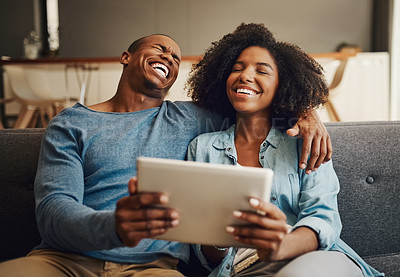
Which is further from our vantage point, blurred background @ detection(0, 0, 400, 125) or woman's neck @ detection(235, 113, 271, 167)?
blurred background @ detection(0, 0, 400, 125)

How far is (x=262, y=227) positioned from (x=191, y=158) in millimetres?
527

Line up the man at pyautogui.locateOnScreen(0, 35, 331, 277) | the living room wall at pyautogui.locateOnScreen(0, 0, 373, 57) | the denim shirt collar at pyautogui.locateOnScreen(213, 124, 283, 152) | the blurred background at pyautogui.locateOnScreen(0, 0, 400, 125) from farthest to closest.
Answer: the living room wall at pyautogui.locateOnScreen(0, 0, 373, 57)
the blurred background at pyautogui.locateOnScreen(0, 0, 400, 125)
the denim shirt collar at pyautogui.locateOnScreen(213, 124, 283, 152)
the man at pyautogui.locateOnScreen(0, 35, 331, 277)

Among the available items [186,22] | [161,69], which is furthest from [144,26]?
[161,69]

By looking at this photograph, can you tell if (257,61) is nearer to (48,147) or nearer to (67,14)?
(48,147)

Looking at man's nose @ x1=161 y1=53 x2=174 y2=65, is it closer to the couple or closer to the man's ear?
the couple

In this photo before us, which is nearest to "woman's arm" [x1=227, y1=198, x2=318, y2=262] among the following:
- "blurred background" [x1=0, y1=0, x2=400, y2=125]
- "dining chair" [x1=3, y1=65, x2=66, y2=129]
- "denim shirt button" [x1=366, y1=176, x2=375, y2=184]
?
"denim shirt button" [x1=366, y1=176, x2=375, y2=184]

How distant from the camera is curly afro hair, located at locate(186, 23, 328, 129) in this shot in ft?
4.63

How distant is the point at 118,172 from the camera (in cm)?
130

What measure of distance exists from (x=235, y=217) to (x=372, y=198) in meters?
0.78

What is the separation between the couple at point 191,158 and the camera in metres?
0.98

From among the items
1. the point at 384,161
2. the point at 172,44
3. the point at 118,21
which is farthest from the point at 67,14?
the point at 384,161

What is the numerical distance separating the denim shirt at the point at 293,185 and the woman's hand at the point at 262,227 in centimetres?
21

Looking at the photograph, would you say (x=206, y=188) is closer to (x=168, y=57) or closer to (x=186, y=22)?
(x=168, y=57)

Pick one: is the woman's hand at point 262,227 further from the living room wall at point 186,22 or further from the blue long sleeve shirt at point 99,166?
the living room wall at point 186,22
